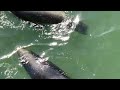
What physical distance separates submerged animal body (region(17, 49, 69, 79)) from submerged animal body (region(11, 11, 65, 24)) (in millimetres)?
854

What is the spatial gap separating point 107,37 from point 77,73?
1132mm

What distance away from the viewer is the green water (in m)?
6.20

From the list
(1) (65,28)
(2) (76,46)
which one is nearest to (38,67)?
(2) (76,46)

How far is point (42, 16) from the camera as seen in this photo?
699cm

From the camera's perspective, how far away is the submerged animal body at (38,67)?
19.3 feet

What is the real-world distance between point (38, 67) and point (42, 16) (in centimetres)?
139

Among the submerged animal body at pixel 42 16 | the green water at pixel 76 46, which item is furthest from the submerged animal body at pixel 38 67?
the submerged animal body at pixel 42 16

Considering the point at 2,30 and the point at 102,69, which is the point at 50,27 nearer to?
the point at 2,30

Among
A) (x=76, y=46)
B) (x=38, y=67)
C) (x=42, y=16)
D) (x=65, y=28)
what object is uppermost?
(x=42, y=16)

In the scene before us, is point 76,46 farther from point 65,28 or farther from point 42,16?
point 42,16
